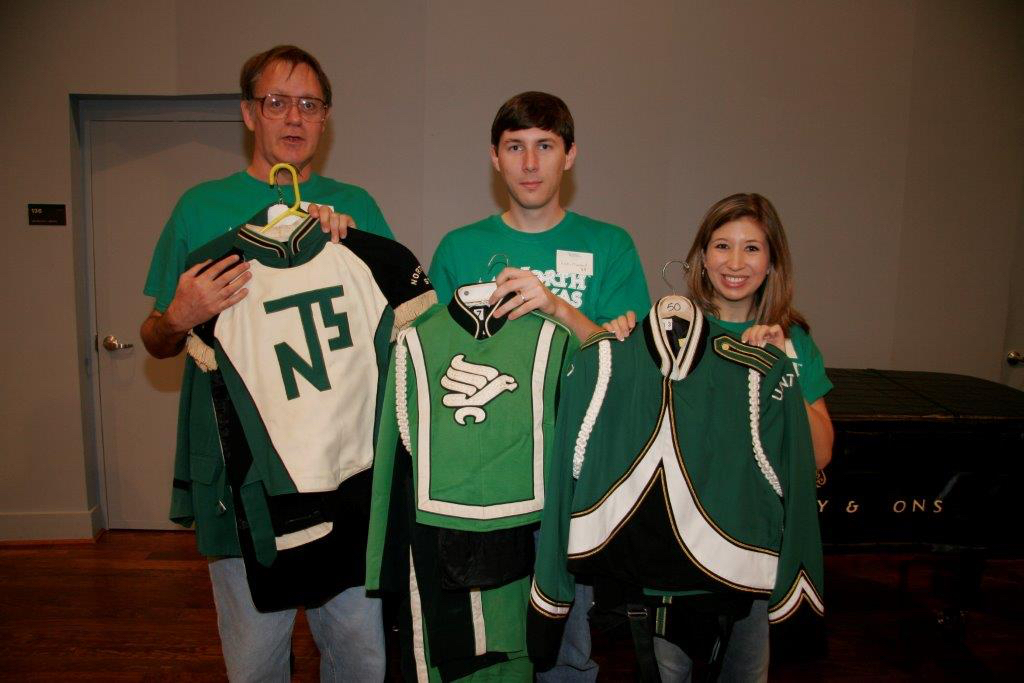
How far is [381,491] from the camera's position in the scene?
4.82 ft

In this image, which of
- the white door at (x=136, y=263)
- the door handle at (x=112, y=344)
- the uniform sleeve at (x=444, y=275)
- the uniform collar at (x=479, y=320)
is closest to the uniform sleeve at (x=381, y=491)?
the uniform collar at (x=479, y=320)

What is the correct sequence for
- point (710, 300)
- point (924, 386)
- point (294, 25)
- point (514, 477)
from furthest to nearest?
point (294, 25)
point (924, 386)
point (710, 300)
point (514, 477)

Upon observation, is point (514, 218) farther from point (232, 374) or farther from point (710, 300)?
point (232, 374)

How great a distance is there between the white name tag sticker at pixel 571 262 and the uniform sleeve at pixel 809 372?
593 mm

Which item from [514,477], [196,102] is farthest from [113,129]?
[514,477]

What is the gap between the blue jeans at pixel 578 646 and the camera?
1.69 m

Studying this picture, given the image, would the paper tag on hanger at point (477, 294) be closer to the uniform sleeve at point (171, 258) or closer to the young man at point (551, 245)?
the young man at point (551, 245)

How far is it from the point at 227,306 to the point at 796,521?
140 centimetres

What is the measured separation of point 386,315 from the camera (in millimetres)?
1517

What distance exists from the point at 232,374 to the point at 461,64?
95.7 inches

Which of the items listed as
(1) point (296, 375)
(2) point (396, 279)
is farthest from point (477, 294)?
(1) point (296, 375)

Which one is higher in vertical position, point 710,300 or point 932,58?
point 932,58

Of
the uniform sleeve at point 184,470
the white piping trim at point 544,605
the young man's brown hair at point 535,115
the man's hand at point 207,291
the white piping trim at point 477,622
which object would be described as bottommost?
the white piping trim at point 477,622

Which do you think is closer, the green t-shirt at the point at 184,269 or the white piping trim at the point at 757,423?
the white piping trim at the point at 757,423
